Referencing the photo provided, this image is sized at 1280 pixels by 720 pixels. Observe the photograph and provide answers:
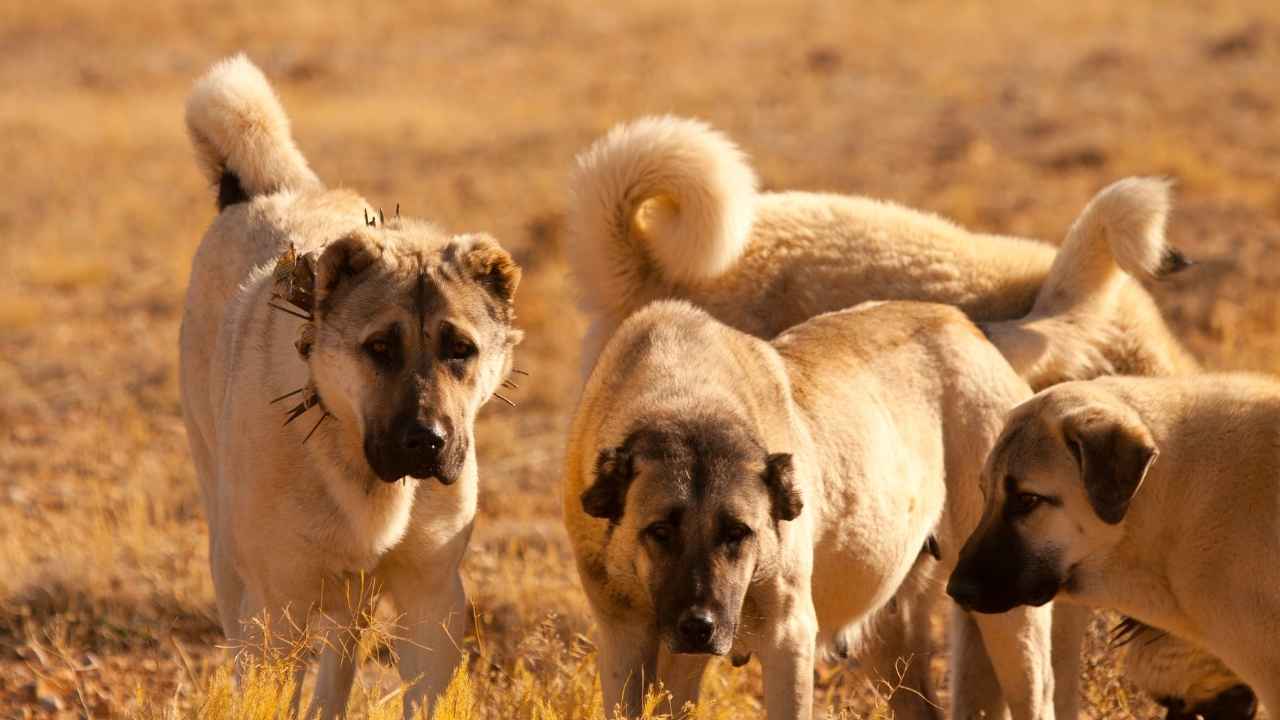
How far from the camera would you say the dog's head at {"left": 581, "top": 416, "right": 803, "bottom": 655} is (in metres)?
4.21

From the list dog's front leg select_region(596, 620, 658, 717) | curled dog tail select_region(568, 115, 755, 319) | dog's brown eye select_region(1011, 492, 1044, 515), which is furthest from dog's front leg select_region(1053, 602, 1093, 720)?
dog's front leg select_region(596, 620, 658, 717)

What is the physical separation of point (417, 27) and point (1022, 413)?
74.1ft

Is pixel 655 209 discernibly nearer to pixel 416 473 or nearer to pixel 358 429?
pixel 358 429

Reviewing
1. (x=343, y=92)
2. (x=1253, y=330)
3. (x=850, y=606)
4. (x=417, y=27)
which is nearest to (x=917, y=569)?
(x=850, y=606)

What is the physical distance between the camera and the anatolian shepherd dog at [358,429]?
458cm

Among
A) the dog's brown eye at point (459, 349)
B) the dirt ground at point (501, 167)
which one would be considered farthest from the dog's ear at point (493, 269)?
the dirt ground at point (501, 167)

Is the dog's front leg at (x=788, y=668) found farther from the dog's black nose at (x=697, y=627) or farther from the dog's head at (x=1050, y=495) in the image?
the dog's head at (x=1050, y=495)

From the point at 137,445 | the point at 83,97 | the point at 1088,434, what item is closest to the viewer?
the point at 1088,434

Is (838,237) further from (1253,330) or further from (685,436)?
(1253,330)

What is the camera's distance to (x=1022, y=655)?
555 centimetres

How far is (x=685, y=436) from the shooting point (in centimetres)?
441

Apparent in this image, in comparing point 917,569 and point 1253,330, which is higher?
point 917,569

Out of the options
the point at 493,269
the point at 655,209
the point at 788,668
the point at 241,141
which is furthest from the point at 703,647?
the point at 241,141

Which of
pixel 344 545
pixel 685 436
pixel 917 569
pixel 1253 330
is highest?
pixel 685 436
